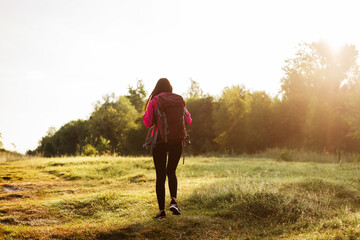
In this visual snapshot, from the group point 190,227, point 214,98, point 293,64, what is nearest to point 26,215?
point 190,227

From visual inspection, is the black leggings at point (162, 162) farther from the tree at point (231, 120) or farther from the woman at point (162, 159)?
the tree at point (231, 120)

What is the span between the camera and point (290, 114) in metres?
26.8

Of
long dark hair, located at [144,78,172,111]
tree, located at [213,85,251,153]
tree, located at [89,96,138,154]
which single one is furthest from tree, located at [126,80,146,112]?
long dark hair, located at [144,78,172,111]

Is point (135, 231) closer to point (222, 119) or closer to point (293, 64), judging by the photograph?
point (222, 119)

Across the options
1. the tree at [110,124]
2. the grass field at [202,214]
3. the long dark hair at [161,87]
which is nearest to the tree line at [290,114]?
the tree at [110,124]

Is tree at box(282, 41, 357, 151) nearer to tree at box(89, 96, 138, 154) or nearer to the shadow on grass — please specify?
the shadow on grass

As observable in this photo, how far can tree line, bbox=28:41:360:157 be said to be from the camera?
76.3 feet

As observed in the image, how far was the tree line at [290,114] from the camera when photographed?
2325 cm

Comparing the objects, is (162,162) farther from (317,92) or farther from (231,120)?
(317,92)

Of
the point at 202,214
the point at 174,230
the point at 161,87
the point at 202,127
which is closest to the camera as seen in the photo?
the point at 174,230

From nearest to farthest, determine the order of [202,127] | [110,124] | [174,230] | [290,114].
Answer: [174,230] < [290,114] < [202,127] < [110,124]

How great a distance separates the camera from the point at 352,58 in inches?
1266

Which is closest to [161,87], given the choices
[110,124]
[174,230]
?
[174,230]

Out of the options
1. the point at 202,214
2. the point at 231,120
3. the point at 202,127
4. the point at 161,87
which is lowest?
the point at 202,214
